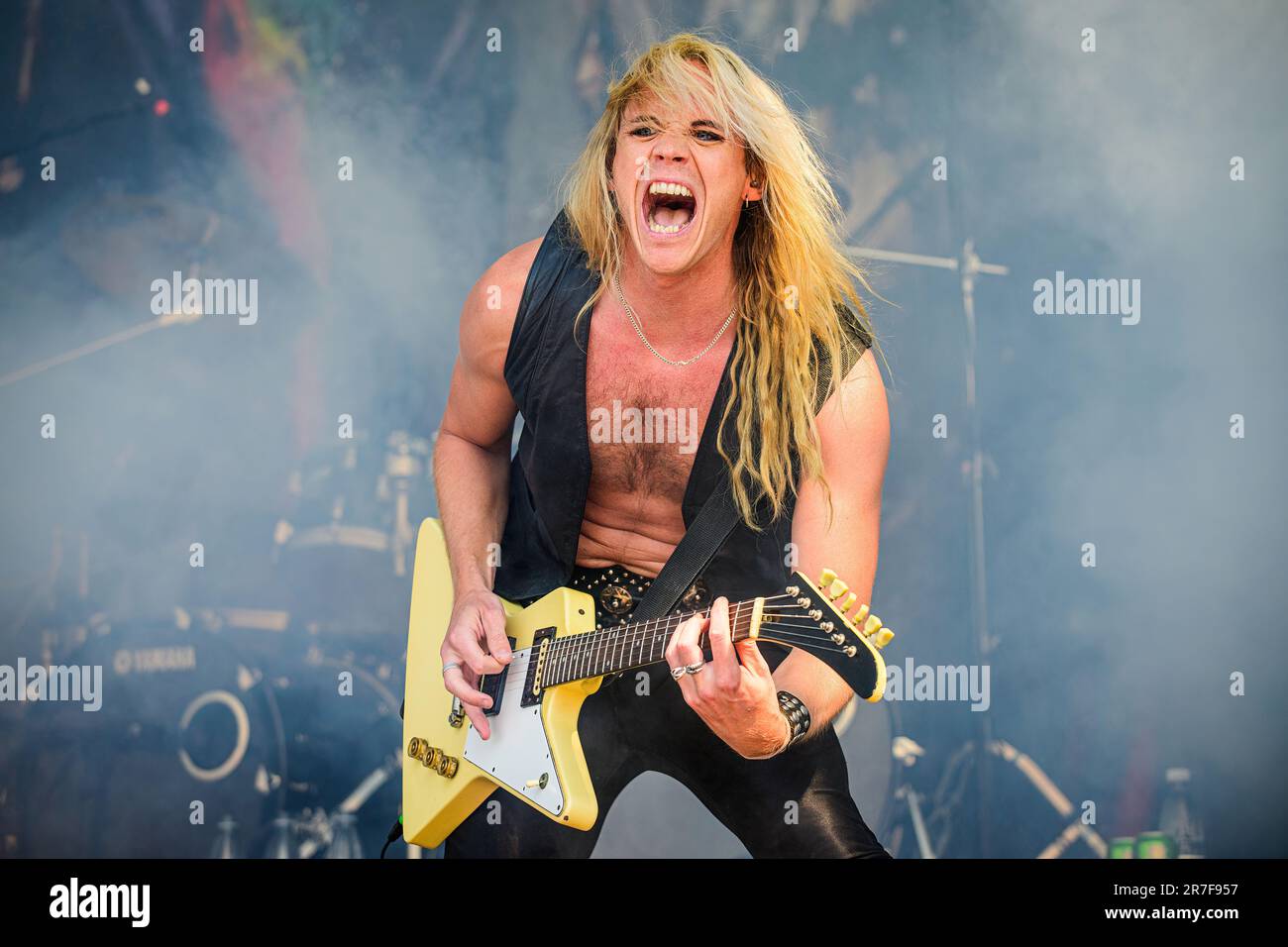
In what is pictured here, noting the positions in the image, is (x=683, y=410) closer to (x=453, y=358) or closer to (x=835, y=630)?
(x=835, y=630)

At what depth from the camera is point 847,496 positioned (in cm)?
369

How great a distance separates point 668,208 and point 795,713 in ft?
4.88

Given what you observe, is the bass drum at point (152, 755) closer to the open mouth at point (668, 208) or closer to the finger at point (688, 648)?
the finger at point (688, 648)

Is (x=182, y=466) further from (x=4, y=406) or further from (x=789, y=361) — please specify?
(x=789, y=361)

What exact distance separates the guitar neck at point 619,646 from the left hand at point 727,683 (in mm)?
33

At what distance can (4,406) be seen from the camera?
4762 millimetres

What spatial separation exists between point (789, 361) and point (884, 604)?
1.47m

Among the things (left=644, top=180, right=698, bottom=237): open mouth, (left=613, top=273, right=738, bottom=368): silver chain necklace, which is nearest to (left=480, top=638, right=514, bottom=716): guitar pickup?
(left=613, top=273, right=738, bottom=368): silver chain necklace

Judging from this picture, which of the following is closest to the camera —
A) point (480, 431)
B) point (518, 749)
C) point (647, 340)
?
point (518, 749)

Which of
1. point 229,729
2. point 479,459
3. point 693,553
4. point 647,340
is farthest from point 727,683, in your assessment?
point 229,729

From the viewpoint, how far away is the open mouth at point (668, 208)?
3766 millimetres

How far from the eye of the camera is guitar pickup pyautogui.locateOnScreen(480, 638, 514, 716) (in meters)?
3.68
